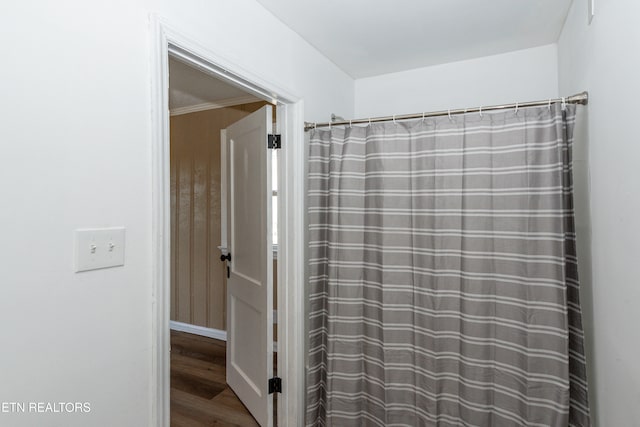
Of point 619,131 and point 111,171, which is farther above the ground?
point 619,131

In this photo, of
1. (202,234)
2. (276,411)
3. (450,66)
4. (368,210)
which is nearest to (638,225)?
(368,210)

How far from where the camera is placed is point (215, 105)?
10.7 ft

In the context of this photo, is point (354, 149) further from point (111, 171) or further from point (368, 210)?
point (111, 171)

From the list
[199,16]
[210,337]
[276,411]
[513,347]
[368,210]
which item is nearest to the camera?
[199,16]

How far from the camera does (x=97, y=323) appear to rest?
1.03 meters

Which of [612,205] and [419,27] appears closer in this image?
[612,205]

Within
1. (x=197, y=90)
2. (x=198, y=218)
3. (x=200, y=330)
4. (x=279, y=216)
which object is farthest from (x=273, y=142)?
(x=200, y=330)

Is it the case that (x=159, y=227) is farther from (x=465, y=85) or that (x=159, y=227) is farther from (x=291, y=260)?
(x=465, y=85)

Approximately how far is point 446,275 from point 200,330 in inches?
108

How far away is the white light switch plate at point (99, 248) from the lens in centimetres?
98

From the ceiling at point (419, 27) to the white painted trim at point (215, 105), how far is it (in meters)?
0.97

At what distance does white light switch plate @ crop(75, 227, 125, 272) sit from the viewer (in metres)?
0.98

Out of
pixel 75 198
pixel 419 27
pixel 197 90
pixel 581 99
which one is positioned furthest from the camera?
pixel 197 90

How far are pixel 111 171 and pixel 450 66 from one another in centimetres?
218
